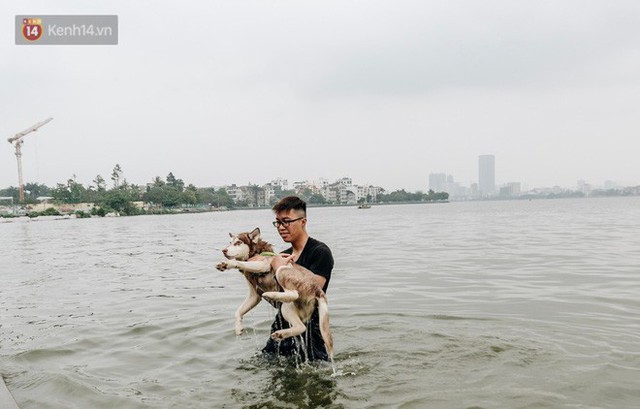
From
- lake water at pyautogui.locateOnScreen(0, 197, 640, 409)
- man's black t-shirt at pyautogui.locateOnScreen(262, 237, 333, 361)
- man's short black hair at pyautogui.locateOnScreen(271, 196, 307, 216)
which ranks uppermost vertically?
man's short black hair at pyautogui.locateOnScreen(271, 196, 307, 216)

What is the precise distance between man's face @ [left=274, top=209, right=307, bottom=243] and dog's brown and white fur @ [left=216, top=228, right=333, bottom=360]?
32cm

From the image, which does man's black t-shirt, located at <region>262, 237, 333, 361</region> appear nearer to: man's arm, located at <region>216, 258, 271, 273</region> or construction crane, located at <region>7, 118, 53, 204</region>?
man's arm, located at <region>216, 258, 271, 273</region>

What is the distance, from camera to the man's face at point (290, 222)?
6.41m

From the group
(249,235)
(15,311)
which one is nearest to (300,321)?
(249,235)

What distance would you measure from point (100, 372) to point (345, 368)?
3.86 metres

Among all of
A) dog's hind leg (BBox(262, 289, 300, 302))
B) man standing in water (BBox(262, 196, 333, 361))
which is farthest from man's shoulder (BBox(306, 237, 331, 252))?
dog's hind leg (BBox(262, 289, 300, 302))

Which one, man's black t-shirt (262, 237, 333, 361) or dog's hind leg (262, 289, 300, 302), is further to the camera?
man's black t-shirt (262, 237, 333, 361)

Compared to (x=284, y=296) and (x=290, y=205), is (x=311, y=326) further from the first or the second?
(x=290, y=205)

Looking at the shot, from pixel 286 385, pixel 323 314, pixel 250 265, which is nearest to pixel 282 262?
pixel 250 265

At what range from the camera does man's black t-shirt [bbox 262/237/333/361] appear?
6.54 m

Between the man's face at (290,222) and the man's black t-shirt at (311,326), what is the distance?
298 mm

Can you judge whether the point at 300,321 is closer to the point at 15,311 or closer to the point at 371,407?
the point at 371,407

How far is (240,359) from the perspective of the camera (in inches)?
323

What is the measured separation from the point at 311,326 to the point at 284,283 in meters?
1.15
